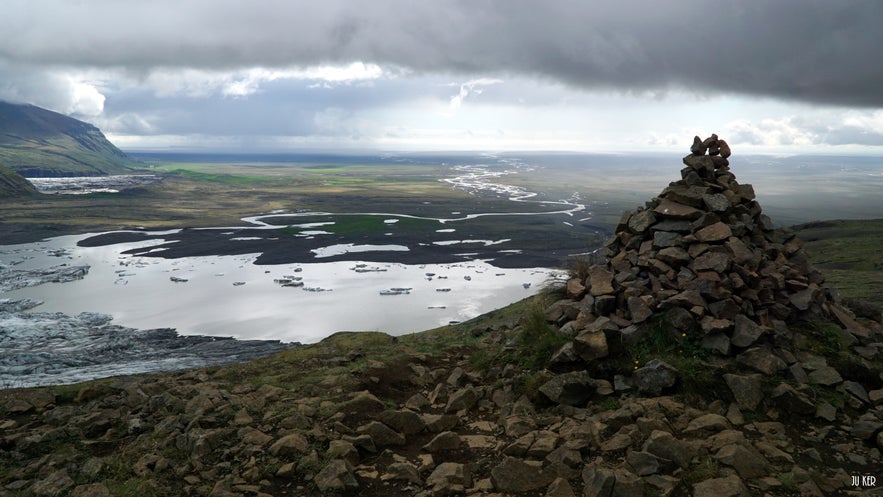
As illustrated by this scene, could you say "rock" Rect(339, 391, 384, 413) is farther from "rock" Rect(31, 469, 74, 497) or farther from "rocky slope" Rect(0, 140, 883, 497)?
"rock" Rect(31, 469, 74, 497)

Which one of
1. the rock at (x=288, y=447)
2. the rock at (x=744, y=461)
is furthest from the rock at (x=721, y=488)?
the rock at (x=288, y=447)

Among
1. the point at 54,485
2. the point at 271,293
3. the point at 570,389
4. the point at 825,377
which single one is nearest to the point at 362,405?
the point at 570,389

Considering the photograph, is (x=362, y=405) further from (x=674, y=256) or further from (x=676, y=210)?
(x=676, y=210)

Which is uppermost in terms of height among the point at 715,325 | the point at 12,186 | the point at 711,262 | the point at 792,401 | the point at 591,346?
the point at 711,262

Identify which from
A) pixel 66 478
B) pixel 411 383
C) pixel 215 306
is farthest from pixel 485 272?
pixel 66 478

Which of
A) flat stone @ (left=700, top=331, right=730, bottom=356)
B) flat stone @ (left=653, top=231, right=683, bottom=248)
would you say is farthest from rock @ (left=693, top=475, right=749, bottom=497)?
flat stone @ (left=653, top=231, right=683, bottom=248)

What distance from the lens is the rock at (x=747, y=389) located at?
1075 cm

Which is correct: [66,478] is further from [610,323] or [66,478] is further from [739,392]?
[739,392]

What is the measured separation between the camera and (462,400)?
12.5 m

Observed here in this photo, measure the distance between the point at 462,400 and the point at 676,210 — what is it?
793 cm

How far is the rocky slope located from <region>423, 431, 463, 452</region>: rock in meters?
0.04

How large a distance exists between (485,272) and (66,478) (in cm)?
7375

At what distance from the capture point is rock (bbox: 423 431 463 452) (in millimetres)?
10539

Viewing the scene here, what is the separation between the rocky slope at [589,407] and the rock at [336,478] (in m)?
0.04
